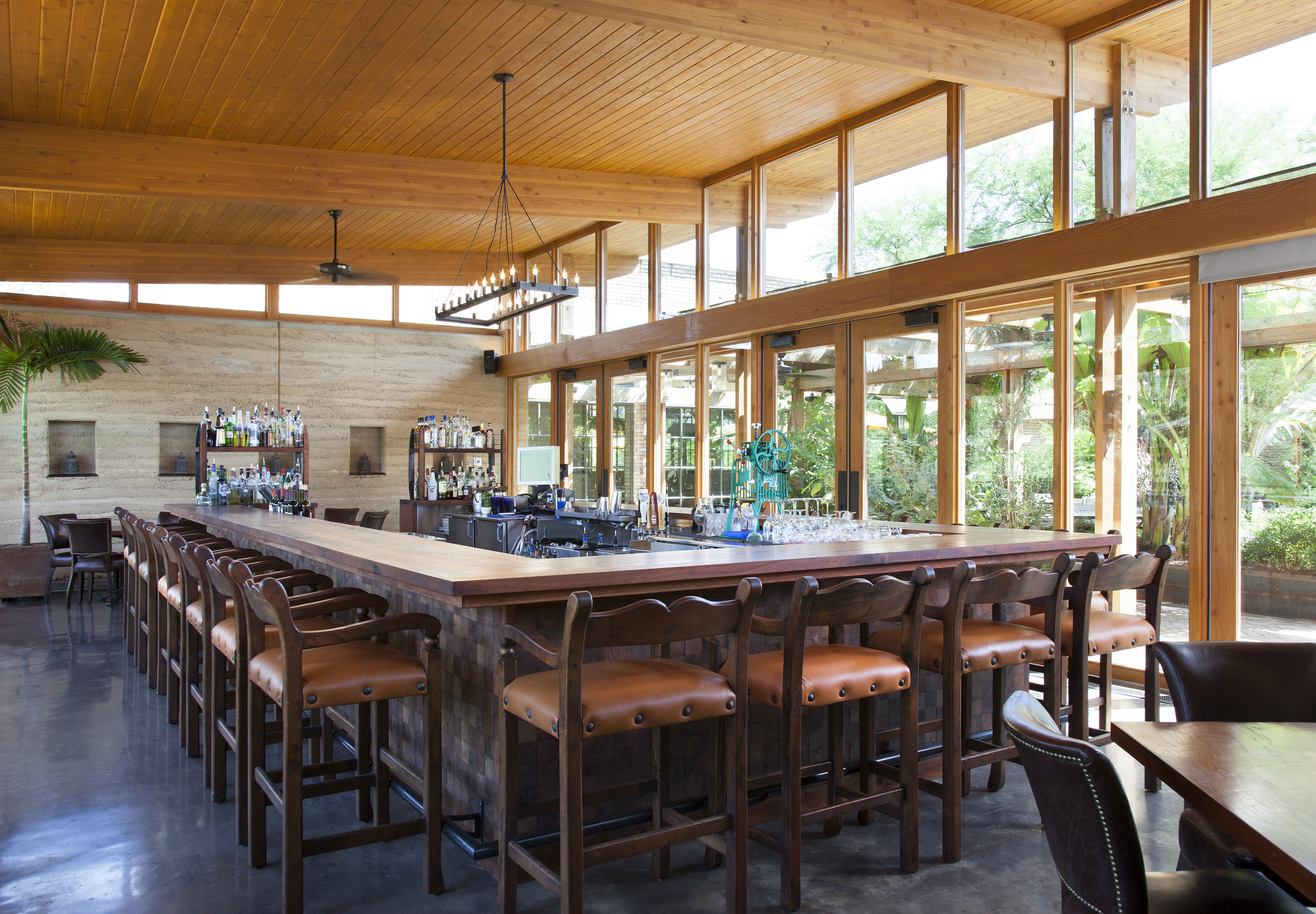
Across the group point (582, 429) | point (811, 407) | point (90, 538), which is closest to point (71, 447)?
point (90, 538)

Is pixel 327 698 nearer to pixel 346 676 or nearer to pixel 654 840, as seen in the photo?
pixel 346 676

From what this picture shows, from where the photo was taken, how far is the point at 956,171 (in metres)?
6.73

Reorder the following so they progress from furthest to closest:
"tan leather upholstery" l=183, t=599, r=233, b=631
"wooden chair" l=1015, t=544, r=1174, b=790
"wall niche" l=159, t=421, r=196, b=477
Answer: "wall niche" l=159, t=421, r=196, b=477
"tan leather upholstery" l=183, t=599, r=233, b=631
"wooden chair" l=1015, t=544, r=1174, b=790

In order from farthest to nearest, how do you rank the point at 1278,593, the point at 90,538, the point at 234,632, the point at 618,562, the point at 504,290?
the point at 90,538 < the point at 504,290 < the point at 1278,593 < the point at 234,632 < the point at 618,562

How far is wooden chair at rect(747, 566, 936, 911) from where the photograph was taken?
2.80 m

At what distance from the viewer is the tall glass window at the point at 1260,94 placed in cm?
498

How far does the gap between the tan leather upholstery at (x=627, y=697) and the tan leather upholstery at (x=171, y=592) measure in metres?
2.65

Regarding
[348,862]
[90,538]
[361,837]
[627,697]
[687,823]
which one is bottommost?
[348,862]

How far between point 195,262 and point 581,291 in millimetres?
4614

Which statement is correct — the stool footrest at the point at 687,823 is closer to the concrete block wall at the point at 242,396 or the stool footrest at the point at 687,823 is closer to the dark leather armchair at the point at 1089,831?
the dark leather armchair at the point at 1089,831

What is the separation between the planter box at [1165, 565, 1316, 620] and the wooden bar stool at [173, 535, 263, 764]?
5.17 metres

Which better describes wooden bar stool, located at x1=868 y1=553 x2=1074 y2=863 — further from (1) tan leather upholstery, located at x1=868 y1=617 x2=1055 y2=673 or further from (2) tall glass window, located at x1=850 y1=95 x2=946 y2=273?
(2) tall glass window, located at x1=850 y1=95 x2=946 y2=273

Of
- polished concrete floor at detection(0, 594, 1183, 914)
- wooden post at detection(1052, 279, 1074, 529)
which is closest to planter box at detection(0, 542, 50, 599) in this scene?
polished concrete floor at detection(0, 594, 1183, 914)

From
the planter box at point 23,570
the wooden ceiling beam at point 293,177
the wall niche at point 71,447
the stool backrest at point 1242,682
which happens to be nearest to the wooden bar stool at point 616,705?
the stool backrest at point 1242,682
